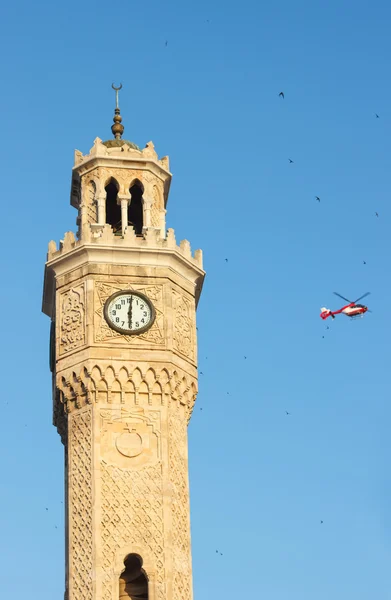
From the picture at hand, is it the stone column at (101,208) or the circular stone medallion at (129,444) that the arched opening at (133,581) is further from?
the stone column at (101,208)

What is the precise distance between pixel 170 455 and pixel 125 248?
4913mm

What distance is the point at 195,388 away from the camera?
36.6m

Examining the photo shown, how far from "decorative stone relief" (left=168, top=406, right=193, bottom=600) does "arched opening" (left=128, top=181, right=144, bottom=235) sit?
5.24 metres

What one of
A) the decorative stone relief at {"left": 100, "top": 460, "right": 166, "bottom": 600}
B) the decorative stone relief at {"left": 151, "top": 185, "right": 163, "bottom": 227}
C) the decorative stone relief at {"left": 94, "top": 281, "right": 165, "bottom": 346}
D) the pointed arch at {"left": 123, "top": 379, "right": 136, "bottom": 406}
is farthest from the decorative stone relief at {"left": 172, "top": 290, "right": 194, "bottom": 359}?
the decorative stone relief at {"left": 100, "top": 460, "right": 166, "bottom": 600}

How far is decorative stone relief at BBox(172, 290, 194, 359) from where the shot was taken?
119 ft

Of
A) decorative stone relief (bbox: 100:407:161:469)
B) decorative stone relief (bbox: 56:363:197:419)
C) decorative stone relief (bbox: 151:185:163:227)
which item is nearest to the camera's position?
decorative stone relief (bbox: 100:407:161:469)

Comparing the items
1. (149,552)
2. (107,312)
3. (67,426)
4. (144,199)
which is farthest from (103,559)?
(144,199)

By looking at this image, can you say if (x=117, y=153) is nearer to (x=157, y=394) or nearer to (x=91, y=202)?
(x=91, y=202)

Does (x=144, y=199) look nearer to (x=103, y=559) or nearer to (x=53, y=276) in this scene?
(x=53, y=276)

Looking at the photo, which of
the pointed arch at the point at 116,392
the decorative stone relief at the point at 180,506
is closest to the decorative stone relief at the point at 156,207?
the pointed arch at the point at 116,392

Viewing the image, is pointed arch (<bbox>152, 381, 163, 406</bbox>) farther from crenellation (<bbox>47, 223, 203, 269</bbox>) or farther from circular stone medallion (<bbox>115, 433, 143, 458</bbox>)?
crenellation (<bbox>47, 223, 203, 269</bbox>)

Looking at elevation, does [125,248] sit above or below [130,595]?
above

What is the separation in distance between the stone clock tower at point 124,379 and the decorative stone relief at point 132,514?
0.02 metres

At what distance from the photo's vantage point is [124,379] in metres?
35.3
